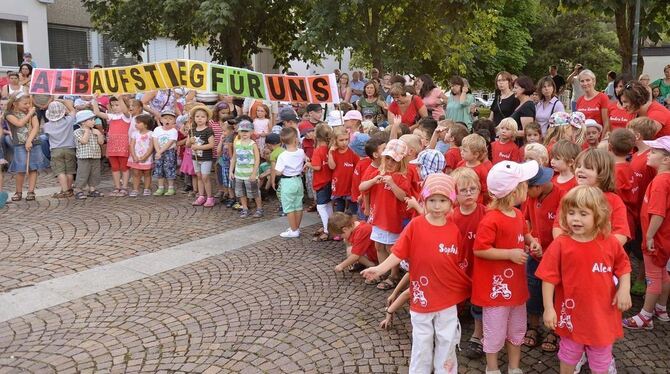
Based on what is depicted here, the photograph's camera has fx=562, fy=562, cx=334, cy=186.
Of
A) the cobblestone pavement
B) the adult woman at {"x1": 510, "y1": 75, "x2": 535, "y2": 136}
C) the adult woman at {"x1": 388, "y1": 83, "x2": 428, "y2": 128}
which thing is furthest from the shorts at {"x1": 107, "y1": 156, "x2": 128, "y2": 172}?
the adult woman at {"x1": 510, "y1": 75, "x2": 535, "y2": 136}

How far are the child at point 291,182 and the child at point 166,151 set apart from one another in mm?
3158

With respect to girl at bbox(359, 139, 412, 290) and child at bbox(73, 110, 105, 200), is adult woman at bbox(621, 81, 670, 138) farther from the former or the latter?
child at bbox(73, 110, 105, 200)

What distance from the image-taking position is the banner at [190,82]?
28.9 feet

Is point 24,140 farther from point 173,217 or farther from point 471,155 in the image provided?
point 471,155

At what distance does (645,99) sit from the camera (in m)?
5.97

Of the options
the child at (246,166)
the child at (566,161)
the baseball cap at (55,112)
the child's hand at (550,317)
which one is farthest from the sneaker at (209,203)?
the child's hand at (550,317)

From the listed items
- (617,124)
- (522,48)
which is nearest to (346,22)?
(617,124)

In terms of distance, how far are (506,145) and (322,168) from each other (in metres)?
2.31

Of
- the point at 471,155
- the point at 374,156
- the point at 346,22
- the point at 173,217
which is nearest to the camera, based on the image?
the point at 471,155

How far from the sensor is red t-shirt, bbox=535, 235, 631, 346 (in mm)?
3371

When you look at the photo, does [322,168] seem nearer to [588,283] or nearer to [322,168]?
[322,168]

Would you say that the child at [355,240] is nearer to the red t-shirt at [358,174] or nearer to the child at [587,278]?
the red t-shirt at [358,174]

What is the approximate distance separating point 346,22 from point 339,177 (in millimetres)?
7806

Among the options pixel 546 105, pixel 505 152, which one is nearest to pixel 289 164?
pixel 505 152
